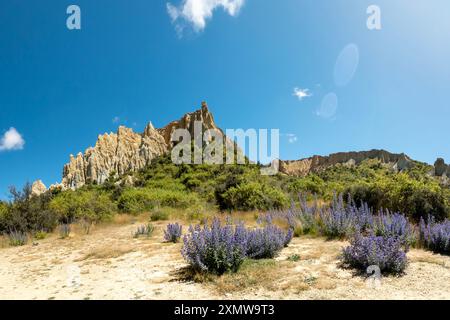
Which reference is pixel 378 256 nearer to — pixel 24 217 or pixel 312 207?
pixel 312 207

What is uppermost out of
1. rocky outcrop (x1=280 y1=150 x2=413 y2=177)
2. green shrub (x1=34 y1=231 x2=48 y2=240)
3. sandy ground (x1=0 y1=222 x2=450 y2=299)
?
rocky outcrop (x1=280 y1=150 x2=413 y2=177)

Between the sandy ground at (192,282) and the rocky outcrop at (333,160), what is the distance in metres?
82.5

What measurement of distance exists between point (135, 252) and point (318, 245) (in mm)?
4071

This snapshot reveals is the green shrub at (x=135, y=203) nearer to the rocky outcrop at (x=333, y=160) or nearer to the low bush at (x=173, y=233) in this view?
the low bush at (x=173, y=233)

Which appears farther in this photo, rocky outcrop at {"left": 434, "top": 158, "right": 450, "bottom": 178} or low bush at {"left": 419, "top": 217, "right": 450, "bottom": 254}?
rocky outcrop at {"left": 434, "top": 158, "right": 450, "bottom": 178}

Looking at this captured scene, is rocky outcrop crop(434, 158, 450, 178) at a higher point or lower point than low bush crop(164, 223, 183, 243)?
higher

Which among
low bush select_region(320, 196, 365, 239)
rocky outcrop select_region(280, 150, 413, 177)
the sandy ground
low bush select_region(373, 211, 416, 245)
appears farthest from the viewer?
rocky outcrop select_region(280, 150, 413, 177)

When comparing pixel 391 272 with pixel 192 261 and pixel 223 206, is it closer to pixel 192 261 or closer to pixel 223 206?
pixel 192 261

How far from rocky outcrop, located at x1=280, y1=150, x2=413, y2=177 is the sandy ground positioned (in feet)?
271

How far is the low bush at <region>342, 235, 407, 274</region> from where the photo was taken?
14.1ft

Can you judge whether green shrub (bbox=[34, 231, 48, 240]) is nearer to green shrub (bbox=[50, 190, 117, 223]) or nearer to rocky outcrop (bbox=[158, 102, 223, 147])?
green shrub (bbox=[50, 190, 117, 223])

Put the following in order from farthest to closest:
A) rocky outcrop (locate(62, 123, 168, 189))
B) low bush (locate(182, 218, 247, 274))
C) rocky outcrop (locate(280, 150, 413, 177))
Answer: rocky outcrop (locate(280, 150, 413, 177)) < rocky outcrop (locate(62, 123, 168, 189)) < low bush (locate(182, 218, 247, 274))

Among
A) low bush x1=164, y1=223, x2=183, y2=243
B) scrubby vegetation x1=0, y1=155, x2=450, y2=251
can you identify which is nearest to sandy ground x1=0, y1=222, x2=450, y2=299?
scrubby vegetation x1=0, y1=155, x2=450, y2=251
